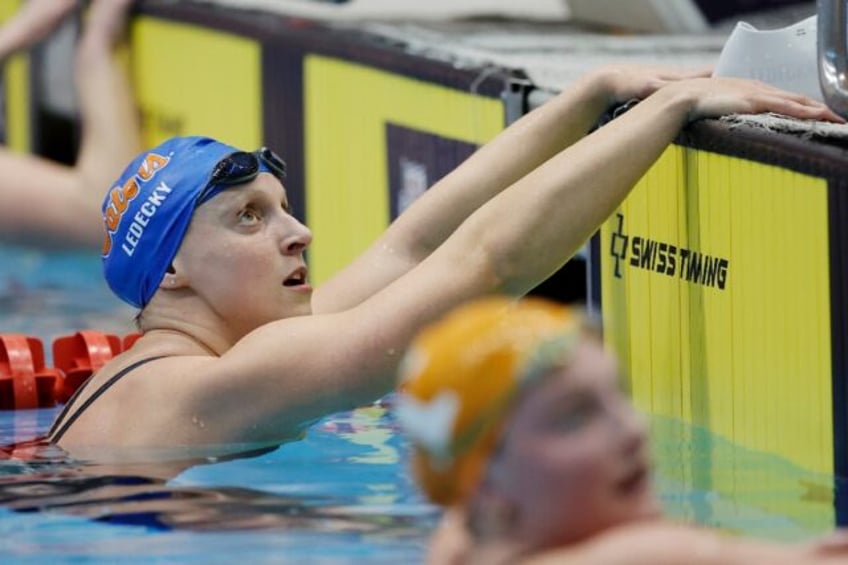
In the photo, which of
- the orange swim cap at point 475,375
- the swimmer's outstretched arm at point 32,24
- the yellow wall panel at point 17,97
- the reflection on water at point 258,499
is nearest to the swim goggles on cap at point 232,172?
the reflection on water at point 258,499

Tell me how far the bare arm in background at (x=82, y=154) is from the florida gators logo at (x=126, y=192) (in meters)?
2.48

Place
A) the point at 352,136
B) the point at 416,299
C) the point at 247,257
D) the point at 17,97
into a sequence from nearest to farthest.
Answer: the point at 416,299 < the point at 247,257 < the point at 352,136 < the point at 17,97

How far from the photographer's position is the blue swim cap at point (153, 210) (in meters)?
3.40

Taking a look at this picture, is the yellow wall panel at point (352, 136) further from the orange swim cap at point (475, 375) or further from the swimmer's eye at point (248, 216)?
the orange swim cap at point (475, 375)

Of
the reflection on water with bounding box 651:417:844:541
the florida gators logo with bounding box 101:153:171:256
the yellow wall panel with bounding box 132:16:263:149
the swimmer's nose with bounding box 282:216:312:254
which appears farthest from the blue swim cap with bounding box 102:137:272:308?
the yellow wall panel with bounding box 132:16:263:149

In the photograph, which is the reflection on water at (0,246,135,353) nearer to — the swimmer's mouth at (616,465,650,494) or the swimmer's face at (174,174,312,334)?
the swimmer's face at (174,174,312,334)

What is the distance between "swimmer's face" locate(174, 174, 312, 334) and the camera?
3375 mm

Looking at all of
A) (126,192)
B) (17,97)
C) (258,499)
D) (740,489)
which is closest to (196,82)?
(17,97)

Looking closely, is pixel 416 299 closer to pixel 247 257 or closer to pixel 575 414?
pixel 247 257

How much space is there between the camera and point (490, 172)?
3.57 meters

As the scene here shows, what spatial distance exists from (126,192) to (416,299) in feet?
2.23

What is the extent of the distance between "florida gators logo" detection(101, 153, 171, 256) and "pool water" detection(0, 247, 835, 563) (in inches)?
16.0

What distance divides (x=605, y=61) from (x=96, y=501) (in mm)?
2190

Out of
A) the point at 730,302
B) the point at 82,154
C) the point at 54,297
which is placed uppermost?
the point at 730,302
